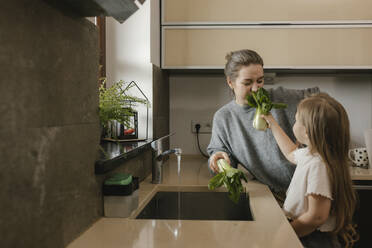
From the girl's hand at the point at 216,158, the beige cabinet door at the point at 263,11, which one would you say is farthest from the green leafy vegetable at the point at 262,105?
the beige cabinet door at the point at 263,11

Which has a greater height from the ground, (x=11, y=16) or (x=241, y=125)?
(x=11, y=16)

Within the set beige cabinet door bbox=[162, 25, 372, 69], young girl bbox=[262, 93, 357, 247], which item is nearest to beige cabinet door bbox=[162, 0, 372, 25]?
beige cabinet door bbox=[162, 25, 372, 69]

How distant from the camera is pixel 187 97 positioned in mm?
2447

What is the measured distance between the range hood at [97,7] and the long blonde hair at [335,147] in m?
0.72

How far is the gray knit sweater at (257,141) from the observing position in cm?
160

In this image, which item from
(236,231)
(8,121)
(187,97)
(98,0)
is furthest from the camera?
(187,97)

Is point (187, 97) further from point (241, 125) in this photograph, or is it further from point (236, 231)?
point (236, 231)

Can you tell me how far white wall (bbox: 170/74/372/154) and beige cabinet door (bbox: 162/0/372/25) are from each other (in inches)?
19.4

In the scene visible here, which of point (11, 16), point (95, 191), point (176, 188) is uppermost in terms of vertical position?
point (11, 16)

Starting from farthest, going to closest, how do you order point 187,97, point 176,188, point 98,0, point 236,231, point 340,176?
point 187,97
point 176,188
point 340,176
point 236,231
point 98,0

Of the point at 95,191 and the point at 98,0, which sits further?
the point at 95,191

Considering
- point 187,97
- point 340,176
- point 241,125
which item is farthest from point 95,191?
point 187,97

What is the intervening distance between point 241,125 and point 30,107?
1.26 metres

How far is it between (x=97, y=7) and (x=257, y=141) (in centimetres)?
113
